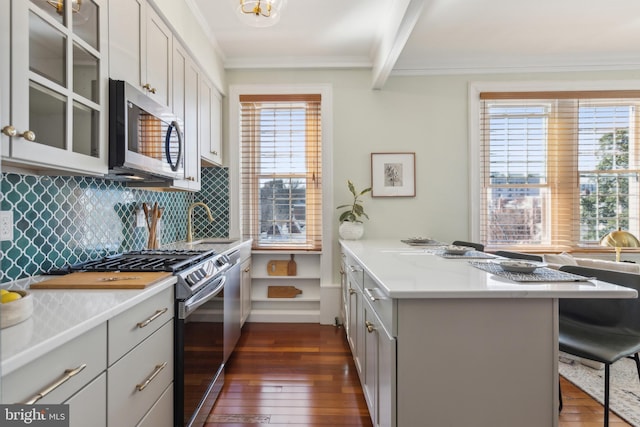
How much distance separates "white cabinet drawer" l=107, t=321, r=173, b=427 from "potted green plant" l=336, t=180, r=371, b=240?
1.99 meters

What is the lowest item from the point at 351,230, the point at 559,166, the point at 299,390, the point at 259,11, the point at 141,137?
the point at 299,390

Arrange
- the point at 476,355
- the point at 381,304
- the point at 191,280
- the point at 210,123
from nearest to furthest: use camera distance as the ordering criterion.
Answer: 1. the point at 476,355
2. the point at 381,304
3. the point at 191,280
4. the point at 210,123

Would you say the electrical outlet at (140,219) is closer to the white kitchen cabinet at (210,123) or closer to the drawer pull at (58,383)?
the white kitchen cabinet at (210,123)

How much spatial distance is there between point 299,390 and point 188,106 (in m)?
2.17

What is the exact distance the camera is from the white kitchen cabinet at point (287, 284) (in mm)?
3369

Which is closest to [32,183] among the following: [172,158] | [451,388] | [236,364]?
[172,158]

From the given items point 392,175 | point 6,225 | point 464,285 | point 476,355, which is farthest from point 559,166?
point 6,225

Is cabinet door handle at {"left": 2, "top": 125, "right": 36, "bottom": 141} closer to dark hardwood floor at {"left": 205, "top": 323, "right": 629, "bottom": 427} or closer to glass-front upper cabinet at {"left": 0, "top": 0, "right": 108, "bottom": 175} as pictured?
glass-front upper cabinet at {"left": 0, "top": 0, "right": 108, "bottom": 175}

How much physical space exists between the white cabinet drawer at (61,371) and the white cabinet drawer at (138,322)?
0.15 feet

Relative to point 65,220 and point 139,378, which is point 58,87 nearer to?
point 65,220

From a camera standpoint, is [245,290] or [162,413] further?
[245,290]

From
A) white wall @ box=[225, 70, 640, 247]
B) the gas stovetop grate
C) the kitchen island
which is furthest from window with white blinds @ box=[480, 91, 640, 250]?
the gas stovetop grate

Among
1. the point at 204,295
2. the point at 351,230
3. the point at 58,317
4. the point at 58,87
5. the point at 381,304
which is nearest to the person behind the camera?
the point at 58,317

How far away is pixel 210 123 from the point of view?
117 inches
